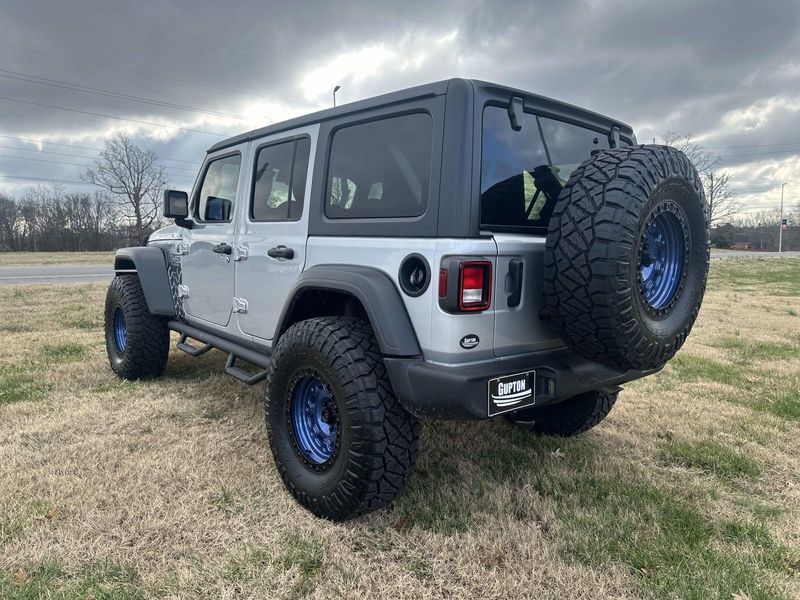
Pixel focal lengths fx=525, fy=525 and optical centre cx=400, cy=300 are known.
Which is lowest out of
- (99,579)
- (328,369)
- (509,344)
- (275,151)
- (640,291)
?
(99,579)

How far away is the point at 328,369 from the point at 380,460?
467 mm

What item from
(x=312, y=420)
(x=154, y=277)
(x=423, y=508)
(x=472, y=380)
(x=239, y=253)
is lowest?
(x=423, y=508)

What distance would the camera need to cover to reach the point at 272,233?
10.5ft

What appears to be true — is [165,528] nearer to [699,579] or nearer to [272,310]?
[272,310]

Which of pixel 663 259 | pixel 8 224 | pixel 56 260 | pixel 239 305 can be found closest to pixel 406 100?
pixel 663 259

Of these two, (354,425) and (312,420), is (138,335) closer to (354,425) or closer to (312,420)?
(312,420)

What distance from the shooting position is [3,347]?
589 centimetres

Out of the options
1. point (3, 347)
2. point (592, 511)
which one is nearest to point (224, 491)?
point (592, 511)

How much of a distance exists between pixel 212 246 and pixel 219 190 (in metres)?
0.45

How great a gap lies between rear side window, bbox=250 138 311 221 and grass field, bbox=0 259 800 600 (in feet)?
4.92

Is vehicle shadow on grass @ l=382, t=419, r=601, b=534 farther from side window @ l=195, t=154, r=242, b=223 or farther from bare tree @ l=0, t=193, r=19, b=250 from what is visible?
bare tree @ l=0, t=193, r=19, b=250

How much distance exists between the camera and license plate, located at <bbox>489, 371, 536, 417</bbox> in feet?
7.12

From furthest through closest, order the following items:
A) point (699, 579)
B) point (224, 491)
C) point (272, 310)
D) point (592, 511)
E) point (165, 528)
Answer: point (272, 310), point (224, 491), point (592, 511), point (165, 528), point (699, 579)

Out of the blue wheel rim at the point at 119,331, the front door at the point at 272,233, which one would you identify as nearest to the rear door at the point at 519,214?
the front door at the point at 272,233
